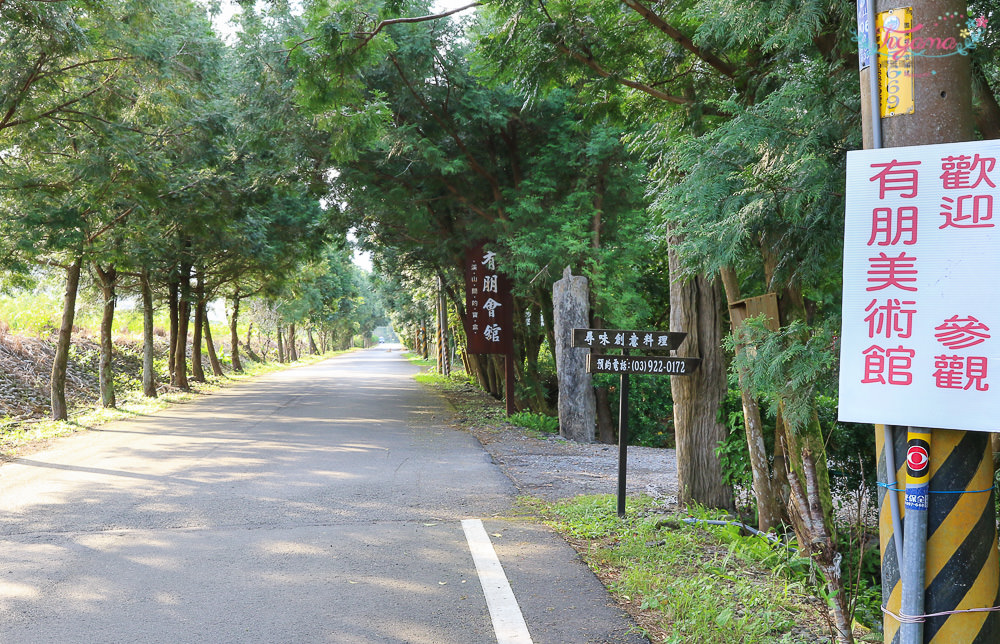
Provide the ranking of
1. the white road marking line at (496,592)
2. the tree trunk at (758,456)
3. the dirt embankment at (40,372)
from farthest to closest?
the dirt embankment at (40,372) < the tree trunk at (758,456) < the white road marking line at (496,592)

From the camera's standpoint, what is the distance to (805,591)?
15.5ft

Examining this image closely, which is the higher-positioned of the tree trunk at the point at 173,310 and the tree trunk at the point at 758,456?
the tree trunk at the point at 173,310

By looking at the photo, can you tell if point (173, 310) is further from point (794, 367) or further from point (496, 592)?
point (794, 367)

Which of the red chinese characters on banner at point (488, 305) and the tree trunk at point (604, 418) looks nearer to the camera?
the tree trunk at point (604, 418)

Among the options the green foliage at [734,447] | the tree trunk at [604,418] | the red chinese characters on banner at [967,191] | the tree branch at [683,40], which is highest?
the tree branch at [683,40]

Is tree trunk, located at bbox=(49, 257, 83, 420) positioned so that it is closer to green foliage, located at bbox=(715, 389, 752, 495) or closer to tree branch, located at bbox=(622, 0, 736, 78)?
tree branch, located at bbox=(622, 0, 736, 78)

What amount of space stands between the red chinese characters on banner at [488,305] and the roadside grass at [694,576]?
9.28m

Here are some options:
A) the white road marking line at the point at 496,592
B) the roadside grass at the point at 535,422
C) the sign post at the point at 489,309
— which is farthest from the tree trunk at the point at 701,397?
the sign post at the point at 489,309

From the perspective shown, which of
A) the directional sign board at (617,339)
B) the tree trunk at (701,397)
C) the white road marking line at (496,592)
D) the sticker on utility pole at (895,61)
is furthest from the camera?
the directional sign board at (617,339)

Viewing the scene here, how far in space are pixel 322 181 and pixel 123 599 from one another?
482 inches

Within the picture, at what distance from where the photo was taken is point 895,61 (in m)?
3.02

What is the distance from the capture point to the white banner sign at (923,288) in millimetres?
2779

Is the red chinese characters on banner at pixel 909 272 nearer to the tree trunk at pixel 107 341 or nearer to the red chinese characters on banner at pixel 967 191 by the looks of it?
the red chinese characters on banner at pixel 967 191

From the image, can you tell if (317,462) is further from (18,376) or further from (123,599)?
(18,376)
